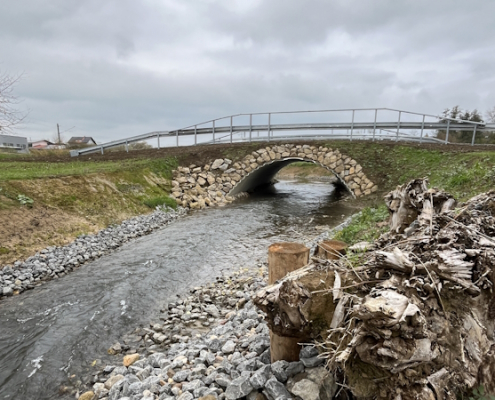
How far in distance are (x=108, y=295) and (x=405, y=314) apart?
794 cm

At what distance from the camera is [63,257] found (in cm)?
1015

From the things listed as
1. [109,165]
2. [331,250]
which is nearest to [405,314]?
[331,250]

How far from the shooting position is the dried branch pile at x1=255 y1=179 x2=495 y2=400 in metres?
2.25

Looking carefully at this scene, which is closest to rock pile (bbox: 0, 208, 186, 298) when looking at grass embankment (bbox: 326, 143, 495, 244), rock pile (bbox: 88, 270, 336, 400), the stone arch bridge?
rock pile (bbox: 88, 270, 336, 400)

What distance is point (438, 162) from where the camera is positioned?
59.2 ft

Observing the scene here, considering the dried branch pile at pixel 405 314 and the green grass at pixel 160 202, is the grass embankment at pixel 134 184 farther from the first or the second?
the dried branch pile at pixel 405 314

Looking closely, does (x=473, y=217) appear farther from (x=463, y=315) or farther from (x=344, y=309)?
(x=344, y=309)

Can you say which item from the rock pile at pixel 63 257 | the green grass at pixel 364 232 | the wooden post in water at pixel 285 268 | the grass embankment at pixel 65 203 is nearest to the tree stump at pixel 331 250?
the wooden post in water at pixel 285 268

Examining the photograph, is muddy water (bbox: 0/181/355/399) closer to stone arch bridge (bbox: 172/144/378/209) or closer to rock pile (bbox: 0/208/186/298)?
rock pile (bbox: 0/208/186/298)

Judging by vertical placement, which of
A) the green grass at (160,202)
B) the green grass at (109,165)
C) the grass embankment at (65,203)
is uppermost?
the green grass at (109,165)

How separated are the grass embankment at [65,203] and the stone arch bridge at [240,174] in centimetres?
220

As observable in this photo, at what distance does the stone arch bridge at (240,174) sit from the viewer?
2089cm

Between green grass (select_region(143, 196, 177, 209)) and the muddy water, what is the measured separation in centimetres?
285

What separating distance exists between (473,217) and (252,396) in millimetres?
3781
